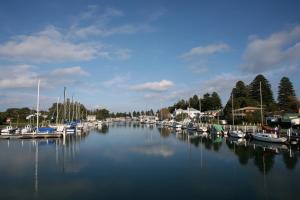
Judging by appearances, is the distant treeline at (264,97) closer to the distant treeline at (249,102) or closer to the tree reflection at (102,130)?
the distant treeline at (249,102)

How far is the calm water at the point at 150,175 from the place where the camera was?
19812 mm

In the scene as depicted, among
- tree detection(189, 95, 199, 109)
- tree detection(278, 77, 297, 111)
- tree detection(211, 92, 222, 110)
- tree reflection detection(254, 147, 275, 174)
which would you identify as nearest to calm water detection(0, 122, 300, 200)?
tree reflection detection(254, 147, 275, 174)

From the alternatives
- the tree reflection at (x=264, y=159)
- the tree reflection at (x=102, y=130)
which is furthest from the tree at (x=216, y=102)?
the tree reflection at (x=264, y=159)

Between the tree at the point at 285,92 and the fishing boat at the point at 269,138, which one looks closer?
the fishing boat at the point at 269,138

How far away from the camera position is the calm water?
1981 centimetres

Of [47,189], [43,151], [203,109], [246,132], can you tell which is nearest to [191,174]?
[47,189]

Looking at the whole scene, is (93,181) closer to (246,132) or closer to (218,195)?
(218,195)

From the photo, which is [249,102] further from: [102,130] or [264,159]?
[264,159]

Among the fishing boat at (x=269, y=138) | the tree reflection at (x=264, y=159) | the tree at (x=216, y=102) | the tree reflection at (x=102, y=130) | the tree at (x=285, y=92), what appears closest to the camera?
the tree reflection at (x=264, y=159)

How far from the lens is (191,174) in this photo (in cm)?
2617

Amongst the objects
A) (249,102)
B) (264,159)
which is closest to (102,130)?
(249,102)

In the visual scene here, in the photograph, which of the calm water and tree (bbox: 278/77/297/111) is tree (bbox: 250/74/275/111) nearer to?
tree (bbox: 278/77/297/111)

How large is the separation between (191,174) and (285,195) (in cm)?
870

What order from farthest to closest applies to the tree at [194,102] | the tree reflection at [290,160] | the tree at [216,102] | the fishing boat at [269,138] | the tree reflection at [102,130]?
the tree at [194,102], the tree at [216,102], the tree reflection at [102,130], the fishing boat at [269,138], the tree reflection at [290,160]
